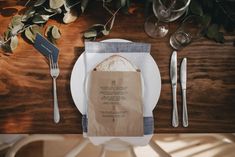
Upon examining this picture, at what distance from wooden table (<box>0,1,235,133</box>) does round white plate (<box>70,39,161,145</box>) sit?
0.02 m

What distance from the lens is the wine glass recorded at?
2.38ft

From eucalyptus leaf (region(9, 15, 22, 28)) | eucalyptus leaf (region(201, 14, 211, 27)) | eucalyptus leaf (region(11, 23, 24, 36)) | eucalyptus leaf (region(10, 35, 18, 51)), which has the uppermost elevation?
eucalyptus leaf (region(9, 15, 22, 28))

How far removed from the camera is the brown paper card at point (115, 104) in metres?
0.67

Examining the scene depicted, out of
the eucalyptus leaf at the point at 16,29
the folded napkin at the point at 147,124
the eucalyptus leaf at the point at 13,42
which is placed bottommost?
the folded napkin at the point at 147,124

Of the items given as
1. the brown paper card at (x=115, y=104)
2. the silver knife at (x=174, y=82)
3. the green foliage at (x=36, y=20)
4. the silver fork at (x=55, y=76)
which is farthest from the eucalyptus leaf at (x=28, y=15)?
the silver knife at (x=174, y=82)

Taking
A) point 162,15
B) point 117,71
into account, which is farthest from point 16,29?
point 162,15

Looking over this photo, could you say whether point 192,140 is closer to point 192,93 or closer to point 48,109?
point 192,93

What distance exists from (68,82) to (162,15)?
31 cm

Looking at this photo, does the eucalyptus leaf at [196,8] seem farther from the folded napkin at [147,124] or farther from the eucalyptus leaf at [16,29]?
the eucalyptus leaf at [16,29]

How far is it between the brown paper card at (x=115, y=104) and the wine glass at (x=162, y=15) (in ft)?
0.45

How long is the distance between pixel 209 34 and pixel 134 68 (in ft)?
0.76

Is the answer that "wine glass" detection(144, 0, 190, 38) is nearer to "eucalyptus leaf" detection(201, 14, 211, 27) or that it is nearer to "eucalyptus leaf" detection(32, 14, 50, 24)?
"eucalyptus leaf" detection(201, 14, 211, 27)

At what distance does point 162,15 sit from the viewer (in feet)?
2.47

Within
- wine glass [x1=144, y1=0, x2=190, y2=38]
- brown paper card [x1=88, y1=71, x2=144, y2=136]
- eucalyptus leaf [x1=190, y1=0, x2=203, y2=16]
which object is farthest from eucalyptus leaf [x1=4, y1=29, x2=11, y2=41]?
eucalyptus leaf [x1=190, y1=0, x2=203, y2=16]
